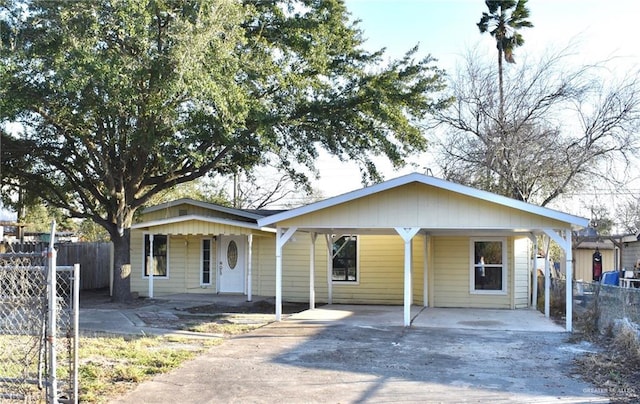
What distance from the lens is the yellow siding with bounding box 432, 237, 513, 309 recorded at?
1597 cm

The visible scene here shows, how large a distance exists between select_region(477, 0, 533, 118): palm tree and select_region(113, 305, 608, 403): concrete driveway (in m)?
13.0

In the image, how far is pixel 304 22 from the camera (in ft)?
51.6

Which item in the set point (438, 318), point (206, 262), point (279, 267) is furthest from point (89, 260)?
point (438, 318)

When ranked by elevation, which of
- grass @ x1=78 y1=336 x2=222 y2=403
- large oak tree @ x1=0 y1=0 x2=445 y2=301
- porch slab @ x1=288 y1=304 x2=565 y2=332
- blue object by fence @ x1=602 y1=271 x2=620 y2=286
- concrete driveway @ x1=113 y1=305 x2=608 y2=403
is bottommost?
porch slab @ x1=288 y1=304 x2=565 y2=332

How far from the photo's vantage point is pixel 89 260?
2223 centimetres

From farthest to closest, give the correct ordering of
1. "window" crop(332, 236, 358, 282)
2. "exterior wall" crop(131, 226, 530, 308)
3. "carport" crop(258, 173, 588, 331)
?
"window" crop(332, 236, 358, 282) < "exterior wall" crop(131, 226, 530, 308) < "carport" crop(258, 173, 588, 331)

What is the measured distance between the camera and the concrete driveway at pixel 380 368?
6.68 metres

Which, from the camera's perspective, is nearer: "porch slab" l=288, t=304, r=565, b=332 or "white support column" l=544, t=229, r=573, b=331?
"white support column" l=544, t=229, r=573, b=331

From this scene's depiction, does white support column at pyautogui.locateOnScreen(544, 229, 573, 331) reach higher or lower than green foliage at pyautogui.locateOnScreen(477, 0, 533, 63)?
lower

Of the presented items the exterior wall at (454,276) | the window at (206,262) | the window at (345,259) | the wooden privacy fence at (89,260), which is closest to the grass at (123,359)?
the exterior wall at (454,276)

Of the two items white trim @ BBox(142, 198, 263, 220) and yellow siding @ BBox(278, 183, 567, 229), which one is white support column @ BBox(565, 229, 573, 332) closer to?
yellow siding @ BBox(278, 183, 567, 229)

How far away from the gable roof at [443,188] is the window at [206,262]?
7.35 m

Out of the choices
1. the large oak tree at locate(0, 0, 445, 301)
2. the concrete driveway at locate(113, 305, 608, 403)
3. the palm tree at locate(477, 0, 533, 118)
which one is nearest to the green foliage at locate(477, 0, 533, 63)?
the palm tree at locate(477, 0, 533, 118)

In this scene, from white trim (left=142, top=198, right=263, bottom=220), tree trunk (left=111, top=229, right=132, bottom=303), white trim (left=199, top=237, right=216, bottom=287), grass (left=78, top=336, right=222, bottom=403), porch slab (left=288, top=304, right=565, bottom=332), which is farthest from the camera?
white trim (left=199, top=237, right=216, bottom=287)
